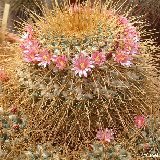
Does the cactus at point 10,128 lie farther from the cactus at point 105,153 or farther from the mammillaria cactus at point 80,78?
the cactus at point 105,153

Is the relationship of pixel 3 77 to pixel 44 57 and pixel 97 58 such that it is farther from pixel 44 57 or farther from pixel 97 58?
pixel 97 58

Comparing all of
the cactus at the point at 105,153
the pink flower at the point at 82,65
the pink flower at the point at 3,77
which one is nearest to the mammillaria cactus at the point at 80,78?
the pink flower at the point at 82,65

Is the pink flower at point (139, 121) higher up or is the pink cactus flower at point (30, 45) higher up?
the pink cactus flower at point (30, 45)

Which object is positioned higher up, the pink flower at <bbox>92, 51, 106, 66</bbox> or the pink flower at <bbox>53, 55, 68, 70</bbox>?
the pink flower at <bbox>92, 51, 106, 66</bbox>

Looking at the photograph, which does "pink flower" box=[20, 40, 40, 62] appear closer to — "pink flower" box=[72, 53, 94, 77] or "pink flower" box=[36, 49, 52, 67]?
"pink flower" box=[36, 49, 52, 67]

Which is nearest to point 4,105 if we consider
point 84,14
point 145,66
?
point 84,14

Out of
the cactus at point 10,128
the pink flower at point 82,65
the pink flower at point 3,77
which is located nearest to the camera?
the pink flower at point 82,65

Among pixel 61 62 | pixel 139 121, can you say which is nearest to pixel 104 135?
pixel 139 121

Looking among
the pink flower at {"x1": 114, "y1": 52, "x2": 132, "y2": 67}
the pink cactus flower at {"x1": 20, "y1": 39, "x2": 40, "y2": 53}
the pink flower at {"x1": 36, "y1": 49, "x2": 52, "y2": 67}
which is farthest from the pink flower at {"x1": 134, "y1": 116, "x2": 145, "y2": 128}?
the pink cactus flower at {"x1": 20, "y1": 39, "x2": 40, "y2": 53}
